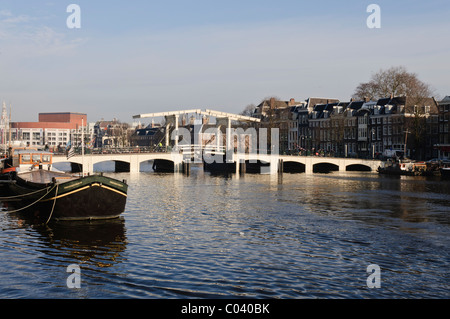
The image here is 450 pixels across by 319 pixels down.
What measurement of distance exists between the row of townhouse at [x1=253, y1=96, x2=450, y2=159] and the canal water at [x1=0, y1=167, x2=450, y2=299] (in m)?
59.9

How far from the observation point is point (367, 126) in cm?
10188

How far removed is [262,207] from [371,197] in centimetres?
1232

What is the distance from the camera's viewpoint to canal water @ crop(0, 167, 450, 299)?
1472 centimetres

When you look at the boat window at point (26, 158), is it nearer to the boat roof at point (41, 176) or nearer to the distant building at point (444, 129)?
the boat roof at point (41, 176)

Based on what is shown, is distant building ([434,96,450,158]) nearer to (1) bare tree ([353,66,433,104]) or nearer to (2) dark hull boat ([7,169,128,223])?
(1) bare tree ([353,66,433,104])

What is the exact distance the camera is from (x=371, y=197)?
4219 centimetres

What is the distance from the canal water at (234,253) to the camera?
14.7 m

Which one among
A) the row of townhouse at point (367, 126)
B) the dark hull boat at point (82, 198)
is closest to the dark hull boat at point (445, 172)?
the row of townhouse at point (367, 126)

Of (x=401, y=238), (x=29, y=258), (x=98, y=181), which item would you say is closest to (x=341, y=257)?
(x=401, y=238)

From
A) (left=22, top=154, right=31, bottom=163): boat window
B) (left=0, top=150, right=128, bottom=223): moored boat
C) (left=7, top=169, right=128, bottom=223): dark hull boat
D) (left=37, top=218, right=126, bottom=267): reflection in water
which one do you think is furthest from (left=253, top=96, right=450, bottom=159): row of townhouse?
(left=37, top=218, right=126, bottom=267): reflection in water

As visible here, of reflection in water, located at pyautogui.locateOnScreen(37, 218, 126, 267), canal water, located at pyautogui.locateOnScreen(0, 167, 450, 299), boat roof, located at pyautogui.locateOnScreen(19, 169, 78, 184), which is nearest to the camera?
canal water, located at pyautogui.locateOnScreen(0, 167, 450, 299)
